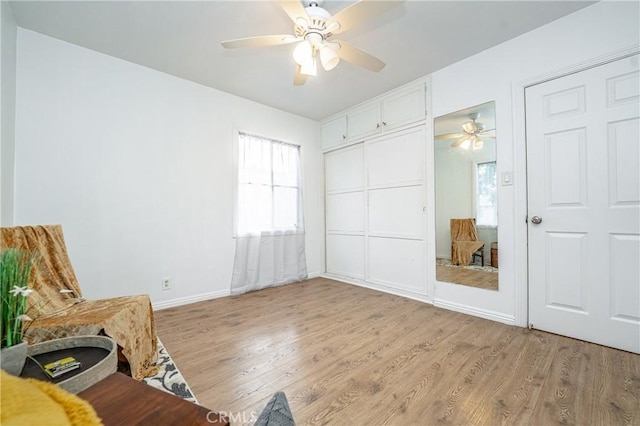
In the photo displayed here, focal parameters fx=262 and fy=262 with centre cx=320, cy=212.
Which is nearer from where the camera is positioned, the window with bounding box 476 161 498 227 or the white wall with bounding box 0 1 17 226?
the white wall with bounding box 0 1 17 226

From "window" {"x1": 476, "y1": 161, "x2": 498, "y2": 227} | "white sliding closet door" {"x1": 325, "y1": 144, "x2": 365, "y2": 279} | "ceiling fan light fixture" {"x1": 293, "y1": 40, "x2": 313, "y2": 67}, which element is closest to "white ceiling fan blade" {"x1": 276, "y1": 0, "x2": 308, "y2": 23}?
"ceiling fan light fixture" {"x1": 293, "y1": 40, "x2": 313, "y2": 67}

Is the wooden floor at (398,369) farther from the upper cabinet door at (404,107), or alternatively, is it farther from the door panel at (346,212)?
the upper cabinet door at (404,107)

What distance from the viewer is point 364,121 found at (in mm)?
3666

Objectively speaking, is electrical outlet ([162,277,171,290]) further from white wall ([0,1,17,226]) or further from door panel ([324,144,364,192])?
door panel ([324,144,364,192])

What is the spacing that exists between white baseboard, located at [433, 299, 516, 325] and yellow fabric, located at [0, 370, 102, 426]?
2.88 metres

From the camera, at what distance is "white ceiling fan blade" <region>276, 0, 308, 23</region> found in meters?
1.55

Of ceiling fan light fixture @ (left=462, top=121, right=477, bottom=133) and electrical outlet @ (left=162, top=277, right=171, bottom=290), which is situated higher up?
ceiling fan light fixture @ (left=462, top=121, right=477, bottom=133)

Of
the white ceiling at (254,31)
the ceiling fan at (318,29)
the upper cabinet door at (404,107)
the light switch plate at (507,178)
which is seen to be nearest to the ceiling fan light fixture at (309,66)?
the ceiling fan at (318,29)

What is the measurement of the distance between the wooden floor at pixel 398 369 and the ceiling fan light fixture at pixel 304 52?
6.88ft

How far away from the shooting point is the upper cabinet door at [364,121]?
350 cm

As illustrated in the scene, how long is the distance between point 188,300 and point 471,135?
352 centimetres

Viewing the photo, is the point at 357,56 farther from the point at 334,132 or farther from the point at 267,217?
the point at 267,217

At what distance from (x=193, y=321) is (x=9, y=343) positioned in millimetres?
1863

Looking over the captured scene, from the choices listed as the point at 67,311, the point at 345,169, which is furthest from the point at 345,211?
the point at 67,311
